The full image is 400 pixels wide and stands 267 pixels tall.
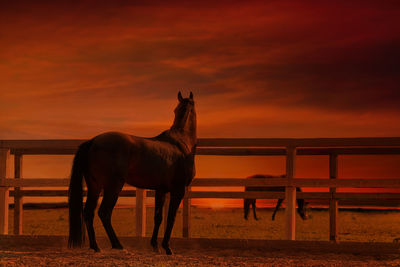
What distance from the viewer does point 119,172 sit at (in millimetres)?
6746

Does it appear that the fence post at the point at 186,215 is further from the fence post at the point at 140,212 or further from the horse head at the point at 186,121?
the horse head at the point at 186,121

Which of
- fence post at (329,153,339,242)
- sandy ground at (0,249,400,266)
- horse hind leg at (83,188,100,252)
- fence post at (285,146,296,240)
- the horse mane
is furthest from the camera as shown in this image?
fence post at (329,153,339,242)

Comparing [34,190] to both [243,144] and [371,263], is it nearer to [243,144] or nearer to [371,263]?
[243,144]

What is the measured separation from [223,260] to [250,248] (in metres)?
1.37

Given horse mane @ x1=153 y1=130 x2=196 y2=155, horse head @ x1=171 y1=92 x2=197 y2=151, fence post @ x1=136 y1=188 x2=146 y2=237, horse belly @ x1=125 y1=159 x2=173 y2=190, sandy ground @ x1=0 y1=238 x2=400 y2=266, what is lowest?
sandy ground @ x1=0 y1=238 x2=400 y2=266

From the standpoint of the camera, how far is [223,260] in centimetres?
657

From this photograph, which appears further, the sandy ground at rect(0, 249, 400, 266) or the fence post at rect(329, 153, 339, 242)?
the fence post at rect(329, 153, 339, 242)

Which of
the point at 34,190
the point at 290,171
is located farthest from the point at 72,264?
the point at 34,190

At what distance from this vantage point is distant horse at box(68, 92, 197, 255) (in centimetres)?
674

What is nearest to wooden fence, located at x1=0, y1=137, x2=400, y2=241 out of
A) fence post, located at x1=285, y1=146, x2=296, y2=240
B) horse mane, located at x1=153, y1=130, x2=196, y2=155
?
fence post, located at x1=285, y1=146, x2=296, y2=240

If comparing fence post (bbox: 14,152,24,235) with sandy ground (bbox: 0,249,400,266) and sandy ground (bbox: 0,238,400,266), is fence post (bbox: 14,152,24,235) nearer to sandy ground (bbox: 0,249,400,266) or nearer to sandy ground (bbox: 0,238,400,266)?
sandy ground (bbox: 0,238,400,266)

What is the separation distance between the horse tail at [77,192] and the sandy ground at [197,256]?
0.19 meters

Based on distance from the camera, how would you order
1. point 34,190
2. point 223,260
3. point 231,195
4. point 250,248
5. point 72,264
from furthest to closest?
1. point 34,190
2. point 231,195
3. point 250,248
4. point 223,260
5. point 72,264

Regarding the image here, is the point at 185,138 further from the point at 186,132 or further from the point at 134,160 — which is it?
the point at 134,160
